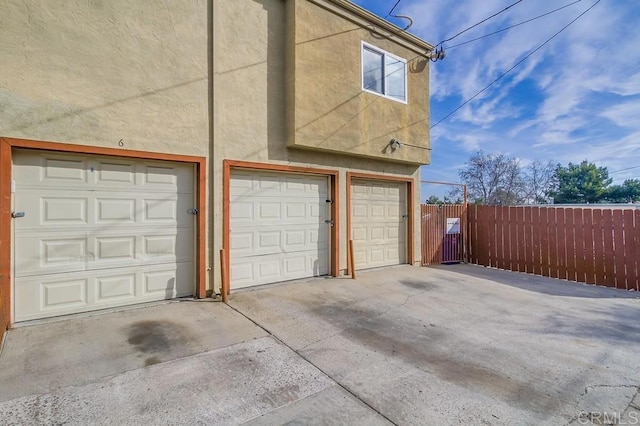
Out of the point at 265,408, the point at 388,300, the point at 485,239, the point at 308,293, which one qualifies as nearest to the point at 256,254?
the point at 308,293

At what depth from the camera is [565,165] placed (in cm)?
2859

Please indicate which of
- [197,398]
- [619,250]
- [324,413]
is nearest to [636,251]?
[619,250]

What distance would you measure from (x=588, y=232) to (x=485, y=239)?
96.2 inches

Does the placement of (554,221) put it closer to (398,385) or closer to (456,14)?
(456,14)

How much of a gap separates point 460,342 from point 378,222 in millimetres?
4421

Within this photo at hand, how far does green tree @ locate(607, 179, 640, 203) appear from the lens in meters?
27.6

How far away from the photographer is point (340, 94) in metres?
6.46

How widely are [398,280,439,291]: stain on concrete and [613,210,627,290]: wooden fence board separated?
429 centimetres

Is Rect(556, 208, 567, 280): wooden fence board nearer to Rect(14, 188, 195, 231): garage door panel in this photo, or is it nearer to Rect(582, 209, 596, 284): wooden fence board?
Rect(582, 209, 596, 284): wooden fence board

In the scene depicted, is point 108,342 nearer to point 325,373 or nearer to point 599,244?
point 325,373

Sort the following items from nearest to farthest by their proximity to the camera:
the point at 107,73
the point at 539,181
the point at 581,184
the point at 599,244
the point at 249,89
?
the point at 107,73 → the point at 249,89 → the point at 599,244 → the point at 539,181 → the point at 581,184

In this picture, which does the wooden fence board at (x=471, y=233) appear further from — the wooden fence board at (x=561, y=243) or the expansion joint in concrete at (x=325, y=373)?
the expansion joint in concrete at (x=325, y=373)

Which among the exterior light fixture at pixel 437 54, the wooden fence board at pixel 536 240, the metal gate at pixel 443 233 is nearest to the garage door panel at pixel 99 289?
the metal gate at pixel 443 233
